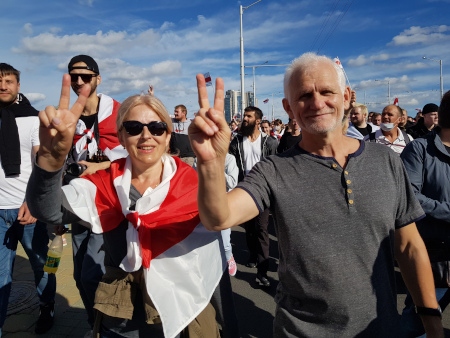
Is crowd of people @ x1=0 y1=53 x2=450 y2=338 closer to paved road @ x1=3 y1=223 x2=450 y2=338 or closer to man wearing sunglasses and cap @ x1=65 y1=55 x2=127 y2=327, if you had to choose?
man wearing sunglasses and cap @ x1=65 y1=55 x2=127 y2=327

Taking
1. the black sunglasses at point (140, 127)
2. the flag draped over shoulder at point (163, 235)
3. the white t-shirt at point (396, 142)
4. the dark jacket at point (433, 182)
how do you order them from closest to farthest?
the flag draped over shoulder at point (163, 235)
the black sunglasses at point (140, 127)
the dark jacket at point (433, 182)
the white t-shirt at point (396, 142)

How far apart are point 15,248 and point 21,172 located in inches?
26.4

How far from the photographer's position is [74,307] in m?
3.90

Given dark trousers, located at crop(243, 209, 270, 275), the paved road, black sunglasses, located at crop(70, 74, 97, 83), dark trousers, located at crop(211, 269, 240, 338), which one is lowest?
the paved road

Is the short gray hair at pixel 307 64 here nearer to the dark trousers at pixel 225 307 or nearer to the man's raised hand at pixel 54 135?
the man's raised hand at pixel 54 135

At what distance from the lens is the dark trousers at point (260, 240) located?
15.2ft

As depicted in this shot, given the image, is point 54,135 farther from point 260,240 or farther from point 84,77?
point 260,240

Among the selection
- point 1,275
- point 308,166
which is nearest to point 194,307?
point 308,166

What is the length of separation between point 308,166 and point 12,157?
8.80ft

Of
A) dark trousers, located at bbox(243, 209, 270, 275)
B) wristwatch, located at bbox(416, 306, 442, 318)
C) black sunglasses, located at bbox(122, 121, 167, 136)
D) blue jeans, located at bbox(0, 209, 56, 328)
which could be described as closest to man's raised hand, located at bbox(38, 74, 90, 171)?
black sunglasses, located at bbox(122, 121, 167, 136)

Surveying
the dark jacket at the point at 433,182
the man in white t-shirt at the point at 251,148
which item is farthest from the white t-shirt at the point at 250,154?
the dark jacket at the point at 433,182

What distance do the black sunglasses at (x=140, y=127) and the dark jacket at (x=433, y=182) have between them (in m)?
1.87

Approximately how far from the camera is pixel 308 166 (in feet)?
5.39

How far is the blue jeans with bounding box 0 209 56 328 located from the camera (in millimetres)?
3063
